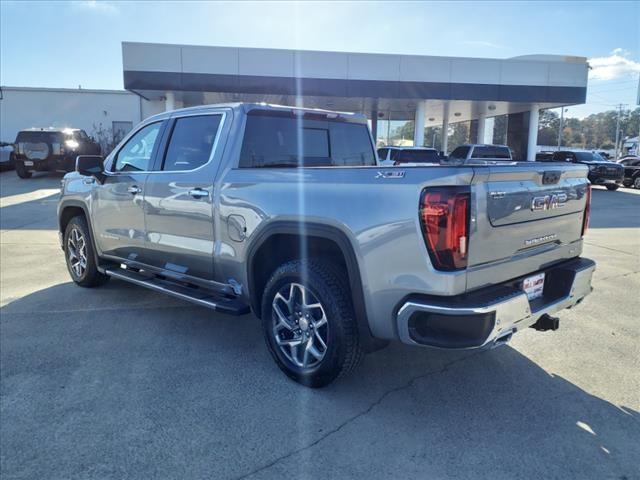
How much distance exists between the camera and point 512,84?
20906mm

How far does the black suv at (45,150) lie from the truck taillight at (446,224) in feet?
66.9

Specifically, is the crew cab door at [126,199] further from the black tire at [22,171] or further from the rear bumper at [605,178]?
the rear bumper at [605,178]

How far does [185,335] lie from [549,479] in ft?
10.4

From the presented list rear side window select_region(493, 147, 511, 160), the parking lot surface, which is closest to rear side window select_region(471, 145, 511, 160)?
rear side window select_region(493, 147, 511, 160)

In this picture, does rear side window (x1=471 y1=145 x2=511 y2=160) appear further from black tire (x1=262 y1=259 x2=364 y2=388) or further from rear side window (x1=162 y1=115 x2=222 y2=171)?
black tire (x1=262 y1=259 x2=364 y2=388)

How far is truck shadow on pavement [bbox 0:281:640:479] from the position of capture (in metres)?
2.67

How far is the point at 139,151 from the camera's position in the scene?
502 cm

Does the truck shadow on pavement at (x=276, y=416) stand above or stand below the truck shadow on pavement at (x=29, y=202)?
below

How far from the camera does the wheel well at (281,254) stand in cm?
344

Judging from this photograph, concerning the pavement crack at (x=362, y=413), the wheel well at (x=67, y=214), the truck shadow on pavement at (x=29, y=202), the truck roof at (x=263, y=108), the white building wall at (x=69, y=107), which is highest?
the white building wall at (x=69, y=107)

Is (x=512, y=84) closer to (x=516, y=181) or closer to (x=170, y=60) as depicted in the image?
(x=170, y=60)

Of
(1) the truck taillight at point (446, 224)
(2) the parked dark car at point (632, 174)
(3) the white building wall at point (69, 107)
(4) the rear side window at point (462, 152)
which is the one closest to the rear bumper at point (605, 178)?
(2) the parked dark car at point (632, 174)

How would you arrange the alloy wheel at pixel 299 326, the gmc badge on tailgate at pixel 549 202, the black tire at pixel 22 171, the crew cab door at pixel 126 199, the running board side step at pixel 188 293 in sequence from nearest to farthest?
the gmc badge on tailgate at pixel 549 202
the alloy wheel at pixel 299 326
the running board side step at pixel 188 293
the crew cab door at pixel 126 199
the black tire at pixel 22 171

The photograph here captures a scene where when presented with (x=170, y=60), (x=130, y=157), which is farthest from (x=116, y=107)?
(x=130, y=157)
